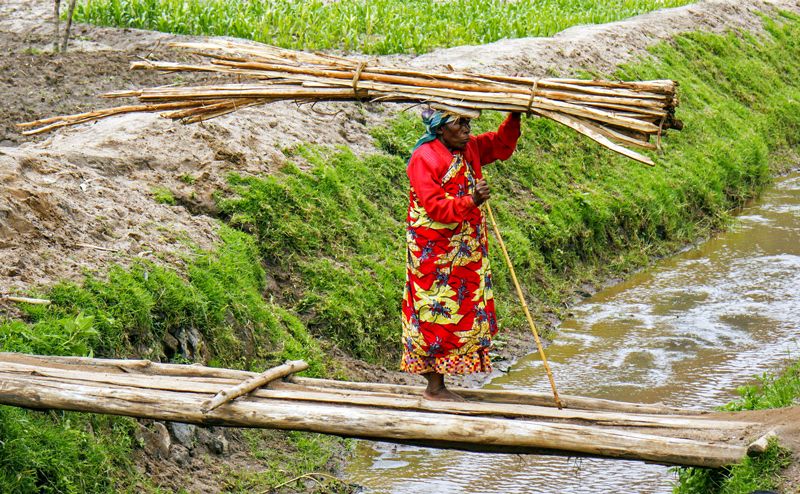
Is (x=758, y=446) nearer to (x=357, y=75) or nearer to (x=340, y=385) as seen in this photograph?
(x=340, y=385)

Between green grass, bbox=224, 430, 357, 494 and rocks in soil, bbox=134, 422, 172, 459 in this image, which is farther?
green grass, bbox=224, 430, 357, 494

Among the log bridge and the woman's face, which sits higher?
the woman's face

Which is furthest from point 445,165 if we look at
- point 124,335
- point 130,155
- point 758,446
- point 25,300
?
point 130,155

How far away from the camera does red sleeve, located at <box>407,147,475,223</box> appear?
4535 millimetres

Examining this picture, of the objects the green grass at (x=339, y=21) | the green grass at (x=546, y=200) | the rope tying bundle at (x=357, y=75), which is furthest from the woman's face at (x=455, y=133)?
the green grass at (x=339, y=21)

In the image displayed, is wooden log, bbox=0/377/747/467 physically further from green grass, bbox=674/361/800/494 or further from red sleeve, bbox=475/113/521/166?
red sleeve, bbox=475/113/521/166

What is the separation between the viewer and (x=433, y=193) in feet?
15.0

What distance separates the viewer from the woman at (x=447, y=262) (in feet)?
15.3

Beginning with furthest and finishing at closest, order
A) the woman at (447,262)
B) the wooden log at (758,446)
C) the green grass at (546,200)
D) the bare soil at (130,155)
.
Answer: the green grass at (546,200)
the bare soil at (130,155)
the woman at (447,262)
the wooden log at (758,446)

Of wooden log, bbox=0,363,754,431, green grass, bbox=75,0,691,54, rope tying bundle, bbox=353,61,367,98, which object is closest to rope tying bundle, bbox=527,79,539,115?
rope tying bundle, bbox=353,61,367,98

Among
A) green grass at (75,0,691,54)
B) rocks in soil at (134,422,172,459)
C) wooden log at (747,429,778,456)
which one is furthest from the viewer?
green grass at (75,0,691,54)

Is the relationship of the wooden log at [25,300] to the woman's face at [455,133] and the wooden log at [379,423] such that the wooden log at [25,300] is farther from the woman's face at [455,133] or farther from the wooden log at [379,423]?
the woman's face at [455,133]

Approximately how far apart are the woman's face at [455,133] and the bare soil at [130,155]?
1815 millimetres

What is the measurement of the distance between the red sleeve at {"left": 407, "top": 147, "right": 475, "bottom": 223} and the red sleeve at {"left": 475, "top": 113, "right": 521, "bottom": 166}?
0.32m
